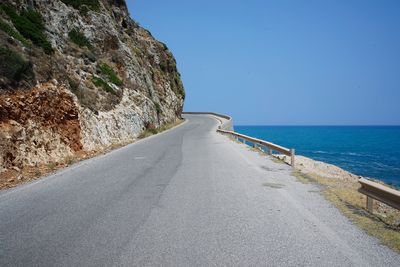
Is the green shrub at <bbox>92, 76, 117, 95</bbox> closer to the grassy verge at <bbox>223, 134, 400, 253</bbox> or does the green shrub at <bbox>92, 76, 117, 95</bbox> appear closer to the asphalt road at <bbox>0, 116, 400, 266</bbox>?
the asphalt road at <bbox>0, 116, 400, 266</bbox>

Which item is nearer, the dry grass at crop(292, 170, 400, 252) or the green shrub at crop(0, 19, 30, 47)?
the dry grass at crop(292, 170, 400, 252)

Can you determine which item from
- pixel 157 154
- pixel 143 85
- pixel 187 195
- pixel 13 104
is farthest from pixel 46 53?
pixel 143 85

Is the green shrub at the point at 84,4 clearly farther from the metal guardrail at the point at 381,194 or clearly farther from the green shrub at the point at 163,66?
the metal guardrail at the point at 381,194

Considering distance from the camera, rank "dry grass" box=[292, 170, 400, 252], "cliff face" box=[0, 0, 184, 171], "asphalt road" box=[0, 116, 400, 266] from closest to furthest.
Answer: "asphalt road" box=[0, 116, 400, 266]
"dry grass" box=[292, 170, 400, 252]
"cliff face" box=[0, 0, 184, 171]

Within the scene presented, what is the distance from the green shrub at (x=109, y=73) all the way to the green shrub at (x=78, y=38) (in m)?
2.35

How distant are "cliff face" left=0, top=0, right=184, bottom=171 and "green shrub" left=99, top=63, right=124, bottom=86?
11 centimetres

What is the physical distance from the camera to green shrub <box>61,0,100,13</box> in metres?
32.1

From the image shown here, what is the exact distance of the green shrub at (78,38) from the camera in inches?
1105

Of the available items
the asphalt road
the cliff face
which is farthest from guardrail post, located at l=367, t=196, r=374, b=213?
the cliff face

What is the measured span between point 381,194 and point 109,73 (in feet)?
82.2

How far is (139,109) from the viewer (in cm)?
3136

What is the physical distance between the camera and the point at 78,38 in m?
28.8

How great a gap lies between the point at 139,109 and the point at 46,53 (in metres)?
12.1

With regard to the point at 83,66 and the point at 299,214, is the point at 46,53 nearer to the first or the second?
the point at 83,66
